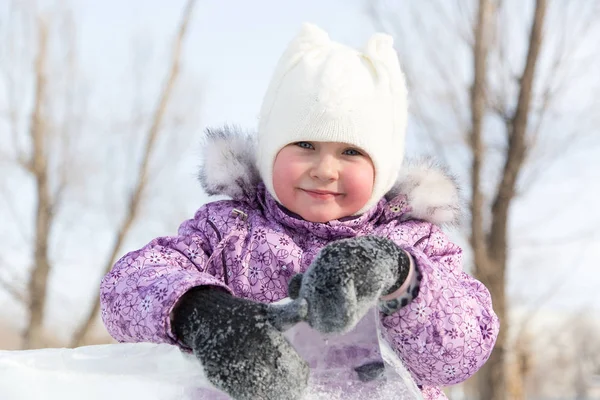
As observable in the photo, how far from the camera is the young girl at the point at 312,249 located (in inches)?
31.1

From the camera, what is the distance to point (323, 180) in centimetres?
114

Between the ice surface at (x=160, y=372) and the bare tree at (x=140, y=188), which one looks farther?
the bare tree at (x=140, y=188)

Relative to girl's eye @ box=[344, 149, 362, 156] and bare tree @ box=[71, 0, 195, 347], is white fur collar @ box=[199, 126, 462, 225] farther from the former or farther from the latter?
bare tree @ box=[71, 0, 195, 347]

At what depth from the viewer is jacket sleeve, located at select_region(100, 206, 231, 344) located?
0.89 metres

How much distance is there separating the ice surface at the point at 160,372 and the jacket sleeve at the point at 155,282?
0.13 ft

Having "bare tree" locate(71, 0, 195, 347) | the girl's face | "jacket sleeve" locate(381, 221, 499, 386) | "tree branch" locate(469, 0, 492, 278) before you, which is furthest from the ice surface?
"bare tree" locate(71, 0, 195, 347)

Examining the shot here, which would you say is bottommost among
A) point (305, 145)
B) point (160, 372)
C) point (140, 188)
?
point (140, 188)

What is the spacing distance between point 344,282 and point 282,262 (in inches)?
14.6

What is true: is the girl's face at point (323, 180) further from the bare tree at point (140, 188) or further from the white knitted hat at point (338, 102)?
the bare tree at point (140, 188)

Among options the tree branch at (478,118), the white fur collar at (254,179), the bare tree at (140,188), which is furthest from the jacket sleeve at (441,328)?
the bare tree at (140,188)

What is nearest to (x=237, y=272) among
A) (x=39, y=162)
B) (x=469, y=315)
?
(x=469, y=315)

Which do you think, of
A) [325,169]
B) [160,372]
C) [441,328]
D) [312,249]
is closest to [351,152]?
[325,169]

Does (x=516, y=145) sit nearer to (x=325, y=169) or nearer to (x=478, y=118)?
(x=478, y=118)

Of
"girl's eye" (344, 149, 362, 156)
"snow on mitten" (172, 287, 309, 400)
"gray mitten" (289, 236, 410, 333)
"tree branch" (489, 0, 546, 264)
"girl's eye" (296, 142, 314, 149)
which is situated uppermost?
"gray mitten" (289, 236, 410, 333)
